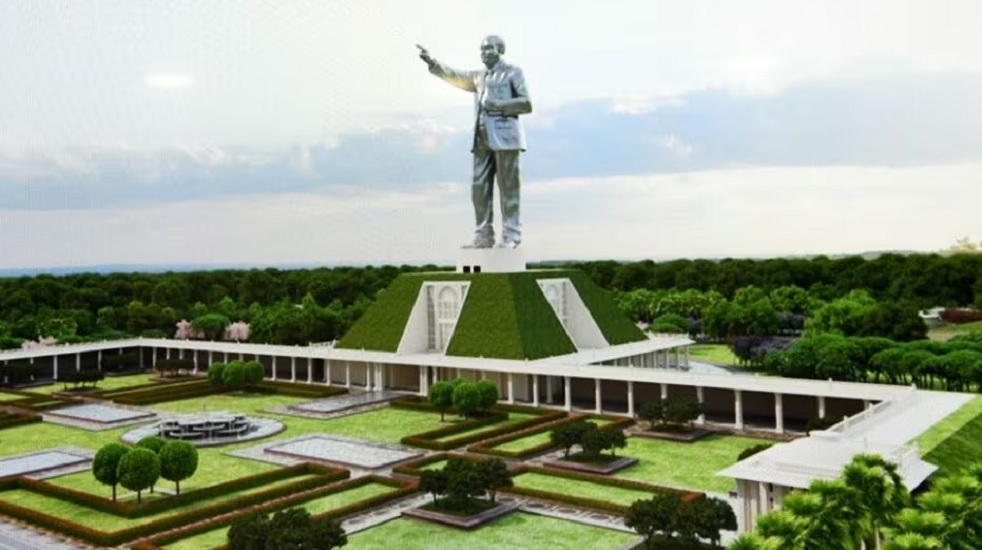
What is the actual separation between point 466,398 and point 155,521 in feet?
51.9

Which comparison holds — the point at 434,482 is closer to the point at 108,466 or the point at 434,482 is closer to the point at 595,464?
the point at 595,464

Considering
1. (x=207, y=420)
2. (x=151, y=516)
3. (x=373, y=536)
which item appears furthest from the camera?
(x=207, y=420)

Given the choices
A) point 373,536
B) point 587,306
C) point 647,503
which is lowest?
point 373,536

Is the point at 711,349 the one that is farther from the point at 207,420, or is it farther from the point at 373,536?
the point at 373,536

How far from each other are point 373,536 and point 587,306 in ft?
102

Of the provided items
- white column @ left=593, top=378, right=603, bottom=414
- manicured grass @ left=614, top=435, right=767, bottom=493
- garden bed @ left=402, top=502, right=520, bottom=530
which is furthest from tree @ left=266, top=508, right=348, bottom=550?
white column @ left=593, top=378, right=603, bottom=414

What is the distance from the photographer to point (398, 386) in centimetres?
4906

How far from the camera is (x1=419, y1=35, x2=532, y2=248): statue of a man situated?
49875 millimetres

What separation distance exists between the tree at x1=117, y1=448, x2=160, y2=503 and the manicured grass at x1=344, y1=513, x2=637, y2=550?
675 centimetres

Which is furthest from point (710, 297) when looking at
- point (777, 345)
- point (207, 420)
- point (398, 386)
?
point (207, 420)

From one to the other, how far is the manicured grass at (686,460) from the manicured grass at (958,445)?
19.4 ft

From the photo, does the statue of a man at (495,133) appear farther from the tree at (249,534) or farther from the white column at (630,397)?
the tree at (249,534)

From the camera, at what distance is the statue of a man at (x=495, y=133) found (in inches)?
1964

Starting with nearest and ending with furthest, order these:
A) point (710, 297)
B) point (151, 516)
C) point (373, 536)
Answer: point (373, 536), point (151, 516), point (710, 297)
